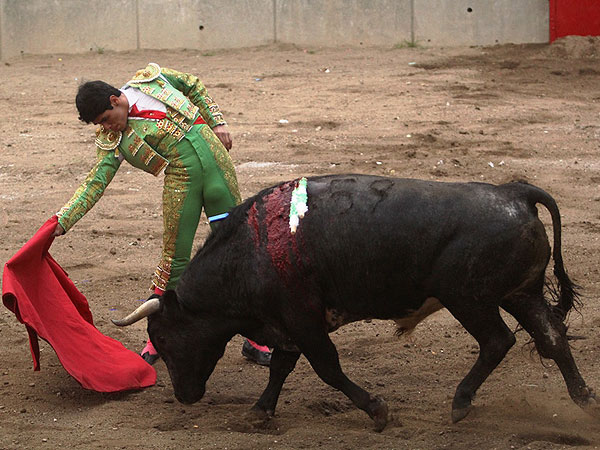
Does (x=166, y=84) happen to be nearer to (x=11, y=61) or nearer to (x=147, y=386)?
(x=147, y=386)

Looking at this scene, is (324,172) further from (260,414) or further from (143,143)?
(260,414)

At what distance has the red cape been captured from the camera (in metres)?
5.46

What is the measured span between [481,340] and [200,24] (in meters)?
12.2

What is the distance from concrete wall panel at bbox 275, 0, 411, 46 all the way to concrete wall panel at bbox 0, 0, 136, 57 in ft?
7.89

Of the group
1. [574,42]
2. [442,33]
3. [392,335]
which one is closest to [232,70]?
[442,33]

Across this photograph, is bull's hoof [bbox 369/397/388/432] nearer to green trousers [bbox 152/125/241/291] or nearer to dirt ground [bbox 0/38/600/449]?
dirt ground [bbox 0/38/600/449]

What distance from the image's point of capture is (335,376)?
488 cm

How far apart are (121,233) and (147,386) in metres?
2.89

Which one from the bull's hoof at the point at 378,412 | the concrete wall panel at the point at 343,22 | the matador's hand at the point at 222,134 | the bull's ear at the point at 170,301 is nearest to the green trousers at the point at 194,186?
the matador's hand at the point at 222,134

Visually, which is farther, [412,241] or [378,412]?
[378,412]

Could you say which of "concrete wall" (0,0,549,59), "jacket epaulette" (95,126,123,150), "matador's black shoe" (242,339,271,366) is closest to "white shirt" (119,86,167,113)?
"jacket epaulette" (95,126,123,150)

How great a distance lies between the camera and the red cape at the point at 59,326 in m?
5.46

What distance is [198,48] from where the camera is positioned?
1623cm

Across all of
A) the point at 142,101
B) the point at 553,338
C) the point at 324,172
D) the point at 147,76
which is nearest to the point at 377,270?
the point at 553,338
